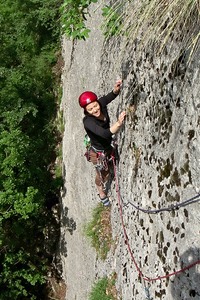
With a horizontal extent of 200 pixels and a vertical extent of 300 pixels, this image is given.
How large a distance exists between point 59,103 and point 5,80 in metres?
1.88

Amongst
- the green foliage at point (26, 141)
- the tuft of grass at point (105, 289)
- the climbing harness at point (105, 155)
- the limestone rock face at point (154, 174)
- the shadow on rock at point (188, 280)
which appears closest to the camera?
the shadow on rock at point (188, 280)

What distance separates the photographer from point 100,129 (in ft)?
19.5

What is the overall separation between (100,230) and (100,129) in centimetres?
281

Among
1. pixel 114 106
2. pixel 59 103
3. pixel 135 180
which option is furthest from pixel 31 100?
pixel 135 180

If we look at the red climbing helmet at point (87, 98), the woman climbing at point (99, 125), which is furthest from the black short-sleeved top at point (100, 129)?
the red climbing helmet at point (87, 98)

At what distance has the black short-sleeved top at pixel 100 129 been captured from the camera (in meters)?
5.92

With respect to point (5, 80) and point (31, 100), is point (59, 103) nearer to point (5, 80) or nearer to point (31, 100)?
point (31, 100)

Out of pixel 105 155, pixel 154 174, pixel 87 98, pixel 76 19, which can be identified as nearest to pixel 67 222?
pixel 105 155

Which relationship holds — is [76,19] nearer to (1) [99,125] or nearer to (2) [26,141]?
(1) [99,125]

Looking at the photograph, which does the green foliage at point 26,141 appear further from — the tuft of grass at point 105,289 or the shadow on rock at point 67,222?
the tuft of grass at point 105,289

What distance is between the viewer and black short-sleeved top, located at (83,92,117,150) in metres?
5.92

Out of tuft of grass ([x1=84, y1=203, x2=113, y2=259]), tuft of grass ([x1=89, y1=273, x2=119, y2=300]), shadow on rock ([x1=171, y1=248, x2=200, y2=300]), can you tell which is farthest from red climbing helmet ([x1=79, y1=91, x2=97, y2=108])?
tuft of grass ([x1=89, y1=273, x2=119, y2=300])

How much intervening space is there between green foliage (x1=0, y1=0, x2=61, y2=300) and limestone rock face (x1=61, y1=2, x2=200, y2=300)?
2.68 meters

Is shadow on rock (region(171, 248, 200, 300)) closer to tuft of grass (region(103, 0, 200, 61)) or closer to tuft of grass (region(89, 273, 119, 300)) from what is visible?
tuft of grass (region(103, 0, 200, 61))
